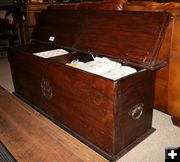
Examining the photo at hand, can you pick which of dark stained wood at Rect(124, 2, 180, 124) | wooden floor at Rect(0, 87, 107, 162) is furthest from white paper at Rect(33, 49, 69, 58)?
dark stained wood at Rect(124, 2, 180, 124)

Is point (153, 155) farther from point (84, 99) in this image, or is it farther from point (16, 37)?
point (16, 37)

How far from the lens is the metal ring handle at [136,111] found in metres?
1.51

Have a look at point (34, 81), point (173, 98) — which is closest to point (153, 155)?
point (173, 98)

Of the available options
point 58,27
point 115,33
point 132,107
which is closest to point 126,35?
point 115,33

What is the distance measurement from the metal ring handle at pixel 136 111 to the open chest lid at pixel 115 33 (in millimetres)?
283

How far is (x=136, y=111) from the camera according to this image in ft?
5.10

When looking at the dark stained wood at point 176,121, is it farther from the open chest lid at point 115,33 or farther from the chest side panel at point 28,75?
the chest side panel at point 28,75

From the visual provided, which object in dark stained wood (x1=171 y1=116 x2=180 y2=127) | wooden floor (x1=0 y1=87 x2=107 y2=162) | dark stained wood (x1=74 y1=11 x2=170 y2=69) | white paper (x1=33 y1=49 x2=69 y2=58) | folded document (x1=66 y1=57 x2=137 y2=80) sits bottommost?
wooden floor (x1=0 y1=87 x2=107 y2=162)

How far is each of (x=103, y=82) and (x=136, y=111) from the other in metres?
0.37

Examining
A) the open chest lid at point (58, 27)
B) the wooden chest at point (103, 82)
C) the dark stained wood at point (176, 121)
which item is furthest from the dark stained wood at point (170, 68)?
the open chest lid at point (58, 27)

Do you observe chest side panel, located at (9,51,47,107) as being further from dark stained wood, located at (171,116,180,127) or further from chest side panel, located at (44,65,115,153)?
dark stained wood, located at (171,116,180,127)

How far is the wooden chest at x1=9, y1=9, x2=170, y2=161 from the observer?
4.68ft

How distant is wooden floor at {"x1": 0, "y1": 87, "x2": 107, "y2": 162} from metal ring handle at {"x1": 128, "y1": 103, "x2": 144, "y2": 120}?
352 mm

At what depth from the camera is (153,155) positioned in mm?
1518
